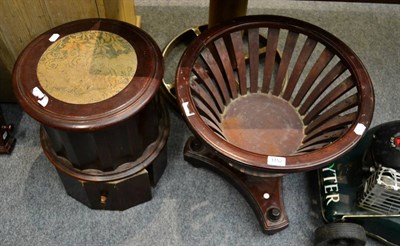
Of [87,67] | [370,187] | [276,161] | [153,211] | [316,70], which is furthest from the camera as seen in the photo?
[153,211]

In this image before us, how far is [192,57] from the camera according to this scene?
1332 mm

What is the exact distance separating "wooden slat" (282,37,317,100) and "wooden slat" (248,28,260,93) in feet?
0.41

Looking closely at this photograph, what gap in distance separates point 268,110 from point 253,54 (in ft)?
0.72

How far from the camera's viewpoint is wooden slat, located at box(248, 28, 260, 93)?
149 centimetres

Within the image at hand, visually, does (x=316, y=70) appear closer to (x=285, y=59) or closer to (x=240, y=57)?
(x=285, y=59)

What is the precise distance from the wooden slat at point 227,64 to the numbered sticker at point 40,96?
1.96ft

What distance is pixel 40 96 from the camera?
120cm

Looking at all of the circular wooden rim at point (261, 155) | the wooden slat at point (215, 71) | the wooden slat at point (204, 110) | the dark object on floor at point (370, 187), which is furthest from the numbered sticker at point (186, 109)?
the dark object on floor at point (370, 187)

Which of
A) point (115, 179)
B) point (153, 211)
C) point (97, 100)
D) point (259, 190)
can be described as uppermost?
point (97, 100)

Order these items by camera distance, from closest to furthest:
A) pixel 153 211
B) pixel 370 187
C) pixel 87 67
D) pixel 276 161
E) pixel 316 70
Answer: pixel 276 161 → pixel 87 67 → pixel 370 187 → pixel 316 70 → pixel 153 211

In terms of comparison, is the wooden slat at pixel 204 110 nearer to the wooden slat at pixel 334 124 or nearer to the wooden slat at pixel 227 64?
the wooden slat at pixel 227 64

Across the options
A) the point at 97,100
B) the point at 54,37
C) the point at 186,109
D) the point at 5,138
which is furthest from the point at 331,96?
the point at 5,138

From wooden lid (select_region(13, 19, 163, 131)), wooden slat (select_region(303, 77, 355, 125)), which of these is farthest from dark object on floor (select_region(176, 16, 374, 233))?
wooden lid (select_region(13, 19, 163, 131))

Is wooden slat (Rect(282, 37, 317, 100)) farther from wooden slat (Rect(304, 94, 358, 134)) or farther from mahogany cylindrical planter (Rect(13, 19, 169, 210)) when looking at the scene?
mahogany cylindrical planter (Rect(13, 19, 169, 210))
